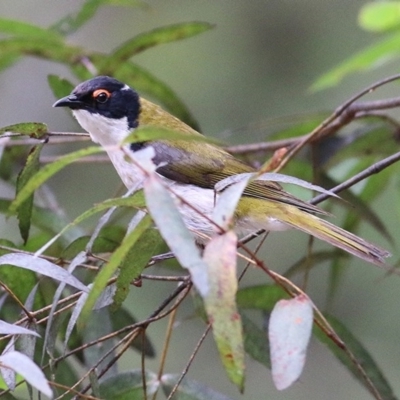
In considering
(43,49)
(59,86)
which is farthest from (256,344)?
(43,49)

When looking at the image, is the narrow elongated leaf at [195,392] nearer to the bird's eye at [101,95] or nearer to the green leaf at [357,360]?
the green leaf at [357,360]

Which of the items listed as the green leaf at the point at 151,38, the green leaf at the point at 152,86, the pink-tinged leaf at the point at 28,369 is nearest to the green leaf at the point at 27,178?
the pink-tinged leaf at the point at 28,369

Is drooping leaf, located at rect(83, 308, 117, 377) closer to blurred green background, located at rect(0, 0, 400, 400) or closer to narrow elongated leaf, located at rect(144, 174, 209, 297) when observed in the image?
narrow elongated leaf, located at rect(144, 174, 209, 297)

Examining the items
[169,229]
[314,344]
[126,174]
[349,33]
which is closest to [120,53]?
[126,174]

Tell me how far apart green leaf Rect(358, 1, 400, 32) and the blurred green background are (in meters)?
2.37

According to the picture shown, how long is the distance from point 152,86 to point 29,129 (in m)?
1.69

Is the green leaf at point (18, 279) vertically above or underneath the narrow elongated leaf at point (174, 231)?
underneath

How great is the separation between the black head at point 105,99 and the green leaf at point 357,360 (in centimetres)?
123

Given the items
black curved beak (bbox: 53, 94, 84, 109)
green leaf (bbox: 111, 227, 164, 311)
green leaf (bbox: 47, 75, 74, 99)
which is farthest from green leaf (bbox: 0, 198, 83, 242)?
green leaf (bbox: 111, 227, 164, 311)

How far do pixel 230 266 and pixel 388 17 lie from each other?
9.45 ft

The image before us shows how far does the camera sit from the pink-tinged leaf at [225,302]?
5.46ft

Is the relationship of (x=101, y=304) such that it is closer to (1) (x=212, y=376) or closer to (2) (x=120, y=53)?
(2) (x=120, y=53)

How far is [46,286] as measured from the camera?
3.39 meters

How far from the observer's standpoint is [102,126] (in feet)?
11.8
